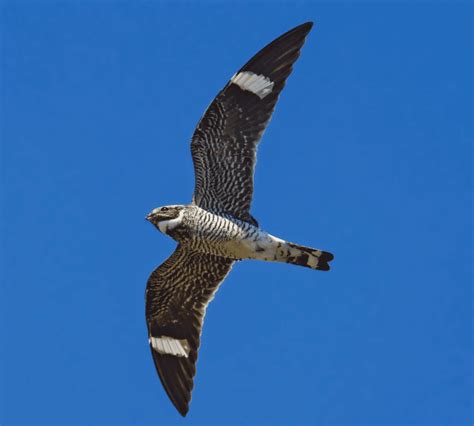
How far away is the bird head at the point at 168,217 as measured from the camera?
39.5ft

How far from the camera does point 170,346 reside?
42.5 ft

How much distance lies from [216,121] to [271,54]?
1143 millimetres

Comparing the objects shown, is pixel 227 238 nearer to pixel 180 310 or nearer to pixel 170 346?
pixel 180 310

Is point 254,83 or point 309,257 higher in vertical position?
point 254,83

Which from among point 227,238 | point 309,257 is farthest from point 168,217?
point 309,257

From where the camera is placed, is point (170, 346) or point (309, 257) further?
point (170, 346)

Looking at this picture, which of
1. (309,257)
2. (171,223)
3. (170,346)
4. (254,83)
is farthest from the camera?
(170,346)

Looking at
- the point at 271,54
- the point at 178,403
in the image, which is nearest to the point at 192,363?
the point at 178,403

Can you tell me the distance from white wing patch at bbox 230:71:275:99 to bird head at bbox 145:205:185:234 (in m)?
1.73

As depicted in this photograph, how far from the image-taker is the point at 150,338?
515 inches

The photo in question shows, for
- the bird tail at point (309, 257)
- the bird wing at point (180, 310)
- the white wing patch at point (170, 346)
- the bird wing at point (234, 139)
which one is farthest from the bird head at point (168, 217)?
the white wing patch at point (170, 346)

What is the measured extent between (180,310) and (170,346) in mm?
491

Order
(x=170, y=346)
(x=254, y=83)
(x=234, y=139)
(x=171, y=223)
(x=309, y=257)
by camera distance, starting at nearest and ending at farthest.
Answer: (x=309, y=257)
(x=171, y=223)
(x=234, y=139)
(x=254, y=83)
(x=170, y=346)

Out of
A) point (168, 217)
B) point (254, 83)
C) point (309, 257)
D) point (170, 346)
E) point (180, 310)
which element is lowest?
point (170, 346)
